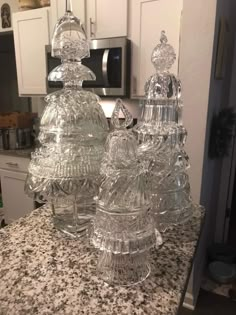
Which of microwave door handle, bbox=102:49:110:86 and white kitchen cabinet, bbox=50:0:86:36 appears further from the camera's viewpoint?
white kitchen cabinet, bbox=50:0:86:36

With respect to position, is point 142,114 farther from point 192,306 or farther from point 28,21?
point 28,21

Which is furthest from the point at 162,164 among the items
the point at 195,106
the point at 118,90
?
the point at 118,90

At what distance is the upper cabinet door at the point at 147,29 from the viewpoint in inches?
68.4

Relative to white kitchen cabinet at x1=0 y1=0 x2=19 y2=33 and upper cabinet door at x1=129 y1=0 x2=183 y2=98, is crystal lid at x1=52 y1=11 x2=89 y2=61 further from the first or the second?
white kitchen cabinet at x1=0 y1=0 x2=19 y2=33

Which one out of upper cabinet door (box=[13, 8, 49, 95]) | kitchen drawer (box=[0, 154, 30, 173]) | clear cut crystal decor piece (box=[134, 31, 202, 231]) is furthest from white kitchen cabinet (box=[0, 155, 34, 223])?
clear cut crystal decor piece (box=[134, 31, 202, 231])

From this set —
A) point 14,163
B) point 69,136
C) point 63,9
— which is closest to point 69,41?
point 69,136

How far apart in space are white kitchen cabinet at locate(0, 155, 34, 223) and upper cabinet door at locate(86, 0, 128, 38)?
1.26 metres

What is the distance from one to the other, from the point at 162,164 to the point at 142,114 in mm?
179

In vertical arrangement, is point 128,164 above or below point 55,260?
above

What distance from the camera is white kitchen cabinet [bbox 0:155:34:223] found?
7.93 feet

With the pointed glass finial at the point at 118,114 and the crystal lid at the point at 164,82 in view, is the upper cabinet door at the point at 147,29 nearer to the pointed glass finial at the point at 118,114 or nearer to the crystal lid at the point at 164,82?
the crystal lid at the point at 164,82

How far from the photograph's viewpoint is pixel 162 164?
0.76 meters

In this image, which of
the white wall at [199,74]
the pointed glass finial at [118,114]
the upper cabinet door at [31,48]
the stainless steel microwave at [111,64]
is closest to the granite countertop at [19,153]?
the upper cabinet door at [31,48]

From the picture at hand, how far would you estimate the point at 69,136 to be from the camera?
0.76m
